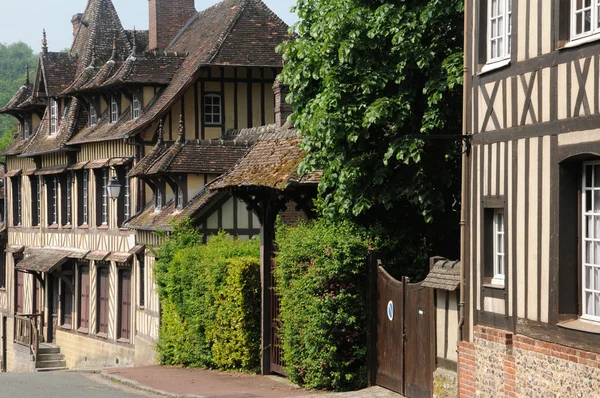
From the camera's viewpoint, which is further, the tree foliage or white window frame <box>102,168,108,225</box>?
the tree foliage

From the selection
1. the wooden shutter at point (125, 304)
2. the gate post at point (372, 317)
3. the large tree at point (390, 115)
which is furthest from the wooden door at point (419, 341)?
the wooden shutter at point (125, 304)

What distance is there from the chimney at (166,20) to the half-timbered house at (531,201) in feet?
75.9

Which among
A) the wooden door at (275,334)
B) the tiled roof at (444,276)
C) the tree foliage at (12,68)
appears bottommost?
the wooden door at (275,334)

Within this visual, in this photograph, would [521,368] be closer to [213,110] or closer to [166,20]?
[213,110]

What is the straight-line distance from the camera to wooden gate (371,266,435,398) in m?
15.8

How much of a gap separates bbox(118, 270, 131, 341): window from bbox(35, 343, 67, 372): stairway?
4323 millimetres

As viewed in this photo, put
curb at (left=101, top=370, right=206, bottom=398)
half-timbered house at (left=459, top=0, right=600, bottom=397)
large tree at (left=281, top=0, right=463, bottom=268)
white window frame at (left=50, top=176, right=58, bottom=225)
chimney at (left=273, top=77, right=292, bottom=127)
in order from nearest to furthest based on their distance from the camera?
half-timbered house at (left=459, top=0, right=600, bottom=397), large tree at (left=281, top=0, right=463, bottom=268), curb at (left=101, top=370, right=206, bottom=398), chimney at (left=273, top=77, right=292, bottom=127), white window frame at (left=50, top=176, right=58, bottom=225)

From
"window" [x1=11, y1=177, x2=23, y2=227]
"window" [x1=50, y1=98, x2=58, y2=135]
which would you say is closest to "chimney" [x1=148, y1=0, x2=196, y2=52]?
"window" [x1=50, y1=98, x2=58, y2=135]

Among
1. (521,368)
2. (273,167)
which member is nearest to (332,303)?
(273,167)

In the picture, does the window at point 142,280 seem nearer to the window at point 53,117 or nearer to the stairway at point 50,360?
the stairway at point 50,360

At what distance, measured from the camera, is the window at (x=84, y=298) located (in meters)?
35.8

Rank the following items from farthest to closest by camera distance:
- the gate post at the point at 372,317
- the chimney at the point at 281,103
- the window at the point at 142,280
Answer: the window at the point at 142,280, the chimney at the point at 281,103, the gate post at the point at 372,317

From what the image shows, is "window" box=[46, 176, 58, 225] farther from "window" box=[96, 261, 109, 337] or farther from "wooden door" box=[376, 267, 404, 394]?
"wooden door" box=[376, 267, 404, 394]

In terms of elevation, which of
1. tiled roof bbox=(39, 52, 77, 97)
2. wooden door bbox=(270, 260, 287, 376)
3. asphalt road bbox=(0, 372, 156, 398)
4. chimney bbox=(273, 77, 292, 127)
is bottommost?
asphalt road bbox=(0, 372, 156, 398)
